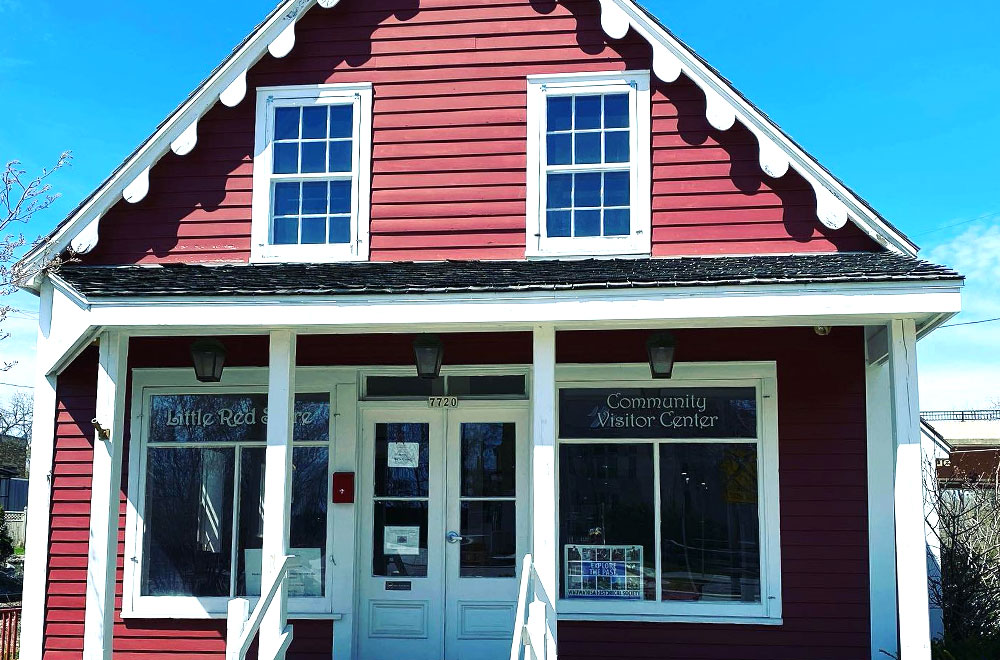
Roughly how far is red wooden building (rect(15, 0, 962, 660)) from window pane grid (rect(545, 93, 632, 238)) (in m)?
0.03

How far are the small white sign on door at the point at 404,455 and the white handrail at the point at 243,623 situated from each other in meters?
2.11

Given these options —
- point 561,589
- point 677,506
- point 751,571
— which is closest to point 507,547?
point 561,589

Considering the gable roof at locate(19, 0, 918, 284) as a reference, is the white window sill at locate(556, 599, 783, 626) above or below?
below

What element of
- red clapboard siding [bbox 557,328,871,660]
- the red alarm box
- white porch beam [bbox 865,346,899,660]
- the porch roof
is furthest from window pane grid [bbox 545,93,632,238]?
the red alarm box

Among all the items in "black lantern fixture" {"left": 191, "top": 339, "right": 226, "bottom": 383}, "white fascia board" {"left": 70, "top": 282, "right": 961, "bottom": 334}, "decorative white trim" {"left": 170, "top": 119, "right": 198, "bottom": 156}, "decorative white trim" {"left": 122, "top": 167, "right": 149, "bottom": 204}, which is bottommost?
"black lantern fixture" {"left": 191, "top": 339, "right": 226, "bottom": 383}

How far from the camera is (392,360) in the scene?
8.92 m

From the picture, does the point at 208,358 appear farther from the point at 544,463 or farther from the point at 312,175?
the point at 544,463

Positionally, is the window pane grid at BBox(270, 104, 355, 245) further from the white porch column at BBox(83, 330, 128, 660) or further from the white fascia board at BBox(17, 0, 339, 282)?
the white porch column at BBox(83, 330, 128, 660)

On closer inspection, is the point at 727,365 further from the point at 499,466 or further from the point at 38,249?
the point at 38,249

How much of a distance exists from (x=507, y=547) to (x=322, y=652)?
186cm

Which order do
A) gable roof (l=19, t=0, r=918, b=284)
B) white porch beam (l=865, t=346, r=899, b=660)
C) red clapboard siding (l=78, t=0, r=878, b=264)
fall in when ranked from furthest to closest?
red clapboard siding (l=78, t=0, r=878, b=264), gable roof (l=19, t=0, r=918, b=284), white porch beam (l=865, t=346, r=899, b=660)

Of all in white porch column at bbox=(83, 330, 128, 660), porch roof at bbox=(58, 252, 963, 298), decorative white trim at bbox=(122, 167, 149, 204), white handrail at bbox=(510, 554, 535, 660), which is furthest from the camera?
decorative white trim at bbox=(122, 167, 149, 204)

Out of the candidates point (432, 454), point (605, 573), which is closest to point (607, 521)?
point (605, 573)

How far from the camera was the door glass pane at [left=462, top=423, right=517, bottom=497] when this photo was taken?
8.82m
